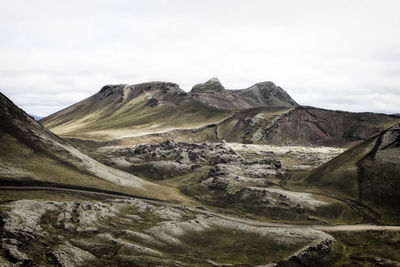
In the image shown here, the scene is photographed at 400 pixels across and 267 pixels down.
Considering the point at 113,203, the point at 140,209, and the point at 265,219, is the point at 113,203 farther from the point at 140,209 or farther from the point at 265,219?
the point at 265,219

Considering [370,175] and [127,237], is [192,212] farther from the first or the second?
[370,175]

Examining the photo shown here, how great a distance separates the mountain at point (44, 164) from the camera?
136000mm

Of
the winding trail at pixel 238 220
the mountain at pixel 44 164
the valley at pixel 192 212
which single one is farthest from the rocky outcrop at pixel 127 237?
the mountain at pixel 44 164

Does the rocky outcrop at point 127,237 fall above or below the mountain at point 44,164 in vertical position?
below

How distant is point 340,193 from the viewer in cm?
15338

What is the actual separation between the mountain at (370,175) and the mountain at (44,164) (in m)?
76.9

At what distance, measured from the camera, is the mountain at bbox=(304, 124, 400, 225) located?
135 m

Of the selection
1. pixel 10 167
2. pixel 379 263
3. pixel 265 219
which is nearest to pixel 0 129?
pixel 10 167

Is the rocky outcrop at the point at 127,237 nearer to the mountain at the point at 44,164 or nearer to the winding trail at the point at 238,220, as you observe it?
the winding trail at the point at 238,220

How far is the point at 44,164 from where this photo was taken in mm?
147750

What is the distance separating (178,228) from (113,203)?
3214 cm

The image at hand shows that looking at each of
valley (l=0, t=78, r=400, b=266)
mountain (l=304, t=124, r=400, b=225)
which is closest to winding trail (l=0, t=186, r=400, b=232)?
valley (l=0, t=78, r=400, b=266)

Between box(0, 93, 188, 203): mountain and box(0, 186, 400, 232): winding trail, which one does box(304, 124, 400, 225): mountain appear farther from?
box(0, 93, 188, 203): mountain

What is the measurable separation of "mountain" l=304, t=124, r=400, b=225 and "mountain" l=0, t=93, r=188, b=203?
252ft
